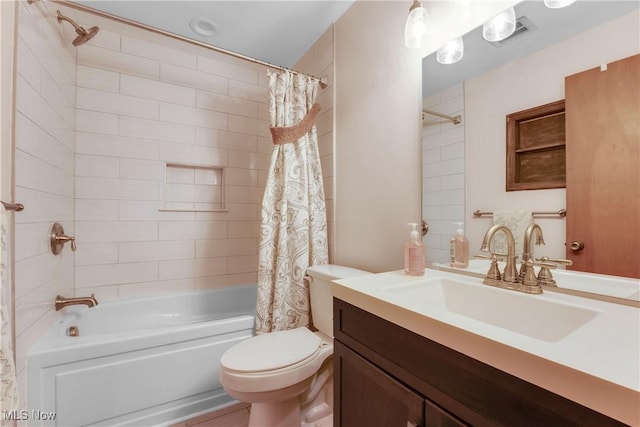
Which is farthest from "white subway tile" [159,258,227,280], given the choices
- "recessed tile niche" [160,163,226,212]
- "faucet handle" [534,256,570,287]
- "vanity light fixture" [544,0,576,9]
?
"vanity light fixture" [544,0,576,9]

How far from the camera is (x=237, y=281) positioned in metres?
2.32

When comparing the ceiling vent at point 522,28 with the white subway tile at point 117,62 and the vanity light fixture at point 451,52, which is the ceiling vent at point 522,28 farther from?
the white subway tile at point 117,62

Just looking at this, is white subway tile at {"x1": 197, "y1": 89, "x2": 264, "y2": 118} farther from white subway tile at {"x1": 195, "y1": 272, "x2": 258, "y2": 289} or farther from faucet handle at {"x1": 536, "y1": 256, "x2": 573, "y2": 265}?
faucet handle at {"x1": 536, "y1": 256, "x2": 573, "y2": 265}

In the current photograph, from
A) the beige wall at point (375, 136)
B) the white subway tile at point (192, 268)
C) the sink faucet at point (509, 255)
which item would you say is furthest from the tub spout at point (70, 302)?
the sink faucet at point (509, 255)

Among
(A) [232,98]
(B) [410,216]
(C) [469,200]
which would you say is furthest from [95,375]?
(A) [232,98]

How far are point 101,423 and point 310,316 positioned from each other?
1.13 m

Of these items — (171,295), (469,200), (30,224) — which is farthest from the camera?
(171,295)

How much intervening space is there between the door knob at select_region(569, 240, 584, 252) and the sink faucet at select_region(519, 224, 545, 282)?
2.7 inches

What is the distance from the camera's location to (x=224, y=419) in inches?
58.3

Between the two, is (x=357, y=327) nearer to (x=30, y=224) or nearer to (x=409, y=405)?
(x=409, y=405)

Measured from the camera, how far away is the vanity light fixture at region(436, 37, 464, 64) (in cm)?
107

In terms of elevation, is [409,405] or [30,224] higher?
[30,224]

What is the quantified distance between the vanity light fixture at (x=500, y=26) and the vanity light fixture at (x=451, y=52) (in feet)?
0.31

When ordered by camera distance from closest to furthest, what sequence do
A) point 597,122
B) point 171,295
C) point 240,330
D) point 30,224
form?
point 597,122
point 30,224
point 240,330
point 171,295
